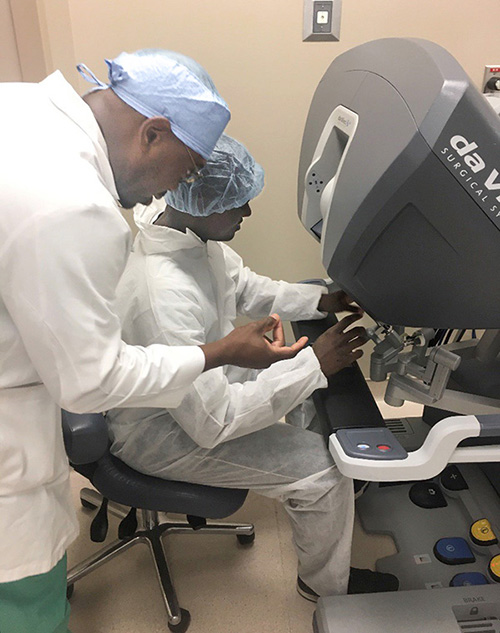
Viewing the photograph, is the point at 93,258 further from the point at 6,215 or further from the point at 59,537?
the point at 59,537

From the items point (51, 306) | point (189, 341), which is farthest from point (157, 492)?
point (51, 306)

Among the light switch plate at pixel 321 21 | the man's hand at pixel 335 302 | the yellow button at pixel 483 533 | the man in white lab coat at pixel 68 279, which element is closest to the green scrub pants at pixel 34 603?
the man in white lab coat at pixel 68 279

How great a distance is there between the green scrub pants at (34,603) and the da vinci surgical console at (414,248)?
0.61 m

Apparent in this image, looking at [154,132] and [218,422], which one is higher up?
[154,132]

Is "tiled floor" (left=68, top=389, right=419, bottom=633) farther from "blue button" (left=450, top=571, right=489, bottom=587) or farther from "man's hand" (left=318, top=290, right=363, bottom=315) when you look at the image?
"man's hand" (left=318, top=290, right=363, bottom=315)

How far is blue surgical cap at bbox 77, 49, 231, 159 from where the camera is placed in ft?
Result: 2.93

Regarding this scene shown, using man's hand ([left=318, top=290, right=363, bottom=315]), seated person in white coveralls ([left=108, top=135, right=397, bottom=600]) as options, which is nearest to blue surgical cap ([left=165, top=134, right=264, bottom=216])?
seated person in white coveralls ([left=108, top=135, right=397, bottom=600])

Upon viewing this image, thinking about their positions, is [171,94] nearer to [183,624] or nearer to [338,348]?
[338,348]

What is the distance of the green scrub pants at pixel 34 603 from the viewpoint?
102 centimetres

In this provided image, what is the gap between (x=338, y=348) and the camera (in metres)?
1.24

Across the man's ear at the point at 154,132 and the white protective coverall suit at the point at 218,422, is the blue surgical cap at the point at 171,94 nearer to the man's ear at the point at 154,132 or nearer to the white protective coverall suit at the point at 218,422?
the man's ear at the point at 154,132

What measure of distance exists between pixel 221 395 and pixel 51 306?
498mm

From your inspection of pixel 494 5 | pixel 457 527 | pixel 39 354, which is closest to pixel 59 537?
pixel 39 354

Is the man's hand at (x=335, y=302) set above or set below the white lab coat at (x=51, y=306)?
below
